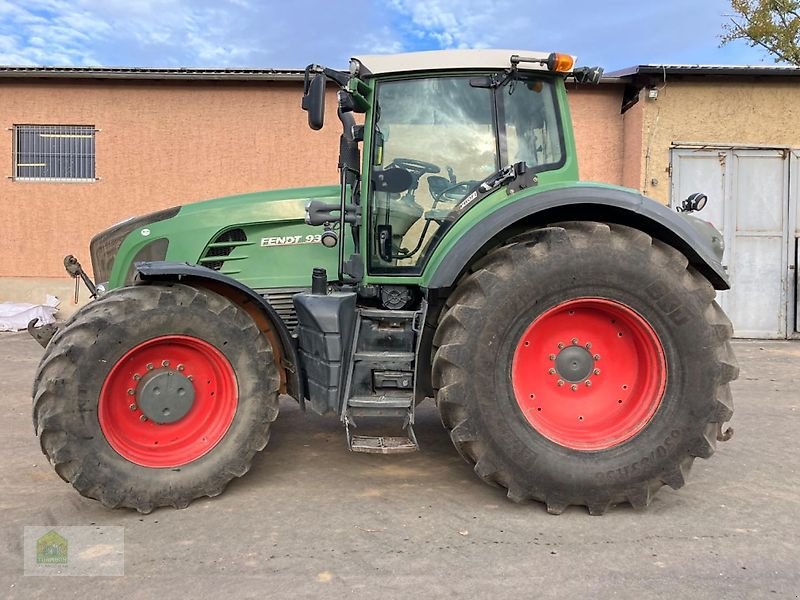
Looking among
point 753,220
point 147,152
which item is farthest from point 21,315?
point 753,220

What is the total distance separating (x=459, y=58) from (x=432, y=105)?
289 millimetres

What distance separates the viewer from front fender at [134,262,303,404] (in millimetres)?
3096

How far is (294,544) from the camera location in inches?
107

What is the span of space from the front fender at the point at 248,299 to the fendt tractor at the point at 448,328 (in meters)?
0.02

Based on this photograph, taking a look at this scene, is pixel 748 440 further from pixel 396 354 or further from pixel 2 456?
pixel 2 456

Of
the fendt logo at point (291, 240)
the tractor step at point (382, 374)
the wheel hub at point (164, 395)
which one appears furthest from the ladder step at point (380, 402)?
the fendt logo at point (291, 240)

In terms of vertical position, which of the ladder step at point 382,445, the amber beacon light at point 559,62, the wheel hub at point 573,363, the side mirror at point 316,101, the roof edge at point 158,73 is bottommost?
the ladder step at point 382,445

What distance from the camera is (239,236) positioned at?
3.77 metres

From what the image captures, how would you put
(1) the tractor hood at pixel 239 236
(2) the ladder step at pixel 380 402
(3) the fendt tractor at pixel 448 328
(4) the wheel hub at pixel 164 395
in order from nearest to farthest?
(3) the fendt tractor at pixel 448 328, (4) the wheel hub at pixel 164 395, (2) the ladder step at pixel 380 402, (1) the tractor hood at pixel 239 236

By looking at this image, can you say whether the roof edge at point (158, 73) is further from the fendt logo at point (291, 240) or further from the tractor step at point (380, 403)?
the tractor step at point (380, 403)

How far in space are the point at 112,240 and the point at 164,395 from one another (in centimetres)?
154

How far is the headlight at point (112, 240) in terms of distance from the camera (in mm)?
3896

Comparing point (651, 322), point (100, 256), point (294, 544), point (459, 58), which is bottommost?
point (294, 544)

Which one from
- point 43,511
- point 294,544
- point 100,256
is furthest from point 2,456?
point 294,544
